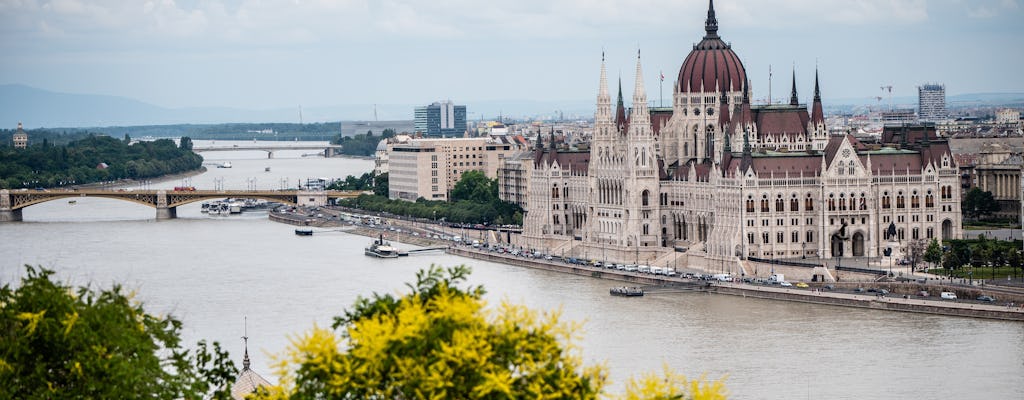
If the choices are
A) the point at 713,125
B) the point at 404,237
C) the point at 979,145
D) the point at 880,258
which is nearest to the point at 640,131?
the point at 713,125

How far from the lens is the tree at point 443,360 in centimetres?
2500

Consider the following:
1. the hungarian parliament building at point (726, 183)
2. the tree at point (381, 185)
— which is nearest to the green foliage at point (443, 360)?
the hungarian parliament building at point (726, 183)

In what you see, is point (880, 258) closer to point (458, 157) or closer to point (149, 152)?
point (458, 157)

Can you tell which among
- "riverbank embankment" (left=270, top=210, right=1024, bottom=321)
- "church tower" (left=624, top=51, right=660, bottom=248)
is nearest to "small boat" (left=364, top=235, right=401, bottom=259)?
"riverbank embankment" (left=270, top=210, right=1024, bottom=321)

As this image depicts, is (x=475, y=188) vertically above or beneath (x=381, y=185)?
above

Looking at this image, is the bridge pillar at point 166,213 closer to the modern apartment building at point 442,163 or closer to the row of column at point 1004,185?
the modern apartment building at point 442,163

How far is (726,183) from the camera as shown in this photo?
76000mm

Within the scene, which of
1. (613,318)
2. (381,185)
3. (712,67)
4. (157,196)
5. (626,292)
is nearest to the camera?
(613,318)

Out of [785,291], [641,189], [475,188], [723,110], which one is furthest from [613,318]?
[475,188]

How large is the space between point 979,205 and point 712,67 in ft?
49.2

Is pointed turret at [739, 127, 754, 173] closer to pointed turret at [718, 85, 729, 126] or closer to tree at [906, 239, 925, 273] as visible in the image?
tree at [906, 239, 925, 273]

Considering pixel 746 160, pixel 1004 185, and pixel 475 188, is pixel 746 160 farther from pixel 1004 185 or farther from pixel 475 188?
pixel 475 188

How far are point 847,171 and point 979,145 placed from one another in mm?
36934

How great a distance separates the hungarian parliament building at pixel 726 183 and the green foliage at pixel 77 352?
4707 cm
